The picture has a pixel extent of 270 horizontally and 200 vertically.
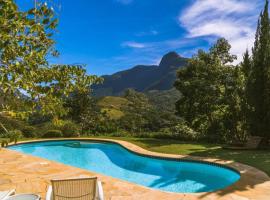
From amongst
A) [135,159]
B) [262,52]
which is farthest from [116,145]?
[262,52]

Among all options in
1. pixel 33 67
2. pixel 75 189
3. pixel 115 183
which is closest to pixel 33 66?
pixel 33 67

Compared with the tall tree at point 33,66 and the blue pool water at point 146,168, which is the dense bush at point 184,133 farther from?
the tall tree at point 33,66

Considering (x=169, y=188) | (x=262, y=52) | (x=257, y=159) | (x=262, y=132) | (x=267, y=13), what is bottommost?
(x=169, y=188)

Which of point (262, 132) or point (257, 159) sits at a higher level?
point (262, 132)

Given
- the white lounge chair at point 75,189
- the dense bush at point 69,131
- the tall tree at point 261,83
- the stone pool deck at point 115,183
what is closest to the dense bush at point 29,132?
the dense bush at point 69,131

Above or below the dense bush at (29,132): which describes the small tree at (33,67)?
above

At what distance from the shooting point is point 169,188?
9695 mm

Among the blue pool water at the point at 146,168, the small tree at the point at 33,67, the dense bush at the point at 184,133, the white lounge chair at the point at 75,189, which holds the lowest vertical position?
the blue pool water at the point at 146,168

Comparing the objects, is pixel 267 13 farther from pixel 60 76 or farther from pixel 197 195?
pixel 60 76

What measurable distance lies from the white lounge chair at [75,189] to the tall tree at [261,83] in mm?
12089

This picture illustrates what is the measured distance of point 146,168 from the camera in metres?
12.1

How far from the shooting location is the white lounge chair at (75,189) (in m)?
5.54

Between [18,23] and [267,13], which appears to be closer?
[18,23]

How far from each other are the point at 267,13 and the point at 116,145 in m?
11.8
